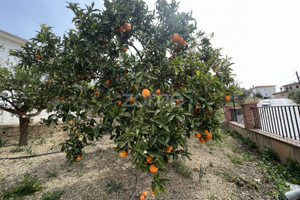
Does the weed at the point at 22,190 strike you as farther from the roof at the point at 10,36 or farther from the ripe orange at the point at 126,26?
the roof at the point at 10,36

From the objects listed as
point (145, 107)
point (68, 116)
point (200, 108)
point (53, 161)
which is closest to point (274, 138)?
point (200, 108)

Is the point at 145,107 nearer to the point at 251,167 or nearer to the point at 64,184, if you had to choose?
the point at 64,184

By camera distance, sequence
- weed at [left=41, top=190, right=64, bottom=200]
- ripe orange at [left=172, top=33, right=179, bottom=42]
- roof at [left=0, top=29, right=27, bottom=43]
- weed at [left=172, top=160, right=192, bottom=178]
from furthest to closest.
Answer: roof at [left=0, top=29, right=27, bottom=43] < weed at [left=172, top=160, right=192, bottom=178] < ripe orange at [left=172, top=33, right=179, bottom=42] < weed at [left=41, top=190, right=64, bottom=200]

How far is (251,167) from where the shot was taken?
120 inches

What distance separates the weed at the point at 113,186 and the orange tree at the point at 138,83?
72cm

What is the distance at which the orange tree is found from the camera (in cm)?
141

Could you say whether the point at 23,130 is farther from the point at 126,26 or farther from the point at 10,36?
the point at 10,36

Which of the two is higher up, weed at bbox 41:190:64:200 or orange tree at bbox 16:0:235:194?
orange tree at bbox 16:0:235:194

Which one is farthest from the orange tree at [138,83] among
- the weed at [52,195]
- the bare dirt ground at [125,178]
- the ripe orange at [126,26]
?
the bare dirt ground at [125,178]

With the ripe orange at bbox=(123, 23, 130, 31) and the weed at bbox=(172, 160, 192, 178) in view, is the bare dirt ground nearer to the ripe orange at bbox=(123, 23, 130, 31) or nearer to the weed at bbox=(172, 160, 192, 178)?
the weed at bbox=(172, 160, 192, 178)

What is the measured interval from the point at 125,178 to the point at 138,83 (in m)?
1.82

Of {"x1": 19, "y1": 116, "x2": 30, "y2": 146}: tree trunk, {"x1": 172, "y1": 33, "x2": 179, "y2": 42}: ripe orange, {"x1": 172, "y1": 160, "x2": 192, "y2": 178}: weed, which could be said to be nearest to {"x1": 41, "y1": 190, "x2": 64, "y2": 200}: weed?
{"x1": 172, "y1": 160, "x2": 192, "y2": 178}: weed

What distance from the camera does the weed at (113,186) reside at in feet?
6.87

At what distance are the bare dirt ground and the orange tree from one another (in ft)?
2.28
